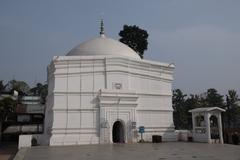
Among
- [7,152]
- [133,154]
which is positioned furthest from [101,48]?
[133,154]

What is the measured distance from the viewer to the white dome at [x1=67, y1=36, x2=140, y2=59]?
26.9 metres

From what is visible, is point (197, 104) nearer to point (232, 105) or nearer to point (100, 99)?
point (232, 105)

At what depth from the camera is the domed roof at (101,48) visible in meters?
26.9

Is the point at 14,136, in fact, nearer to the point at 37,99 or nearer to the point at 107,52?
the point at 37,99

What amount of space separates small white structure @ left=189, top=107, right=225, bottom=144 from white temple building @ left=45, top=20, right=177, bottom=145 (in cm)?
239

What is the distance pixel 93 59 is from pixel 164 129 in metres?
9.74

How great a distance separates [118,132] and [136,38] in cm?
1932

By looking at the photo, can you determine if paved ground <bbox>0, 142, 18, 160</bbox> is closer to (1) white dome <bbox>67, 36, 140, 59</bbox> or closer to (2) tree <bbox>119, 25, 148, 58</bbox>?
(1) white dome <bbox>67, 36, 140, 59</bbox>

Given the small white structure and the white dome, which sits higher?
the white dome

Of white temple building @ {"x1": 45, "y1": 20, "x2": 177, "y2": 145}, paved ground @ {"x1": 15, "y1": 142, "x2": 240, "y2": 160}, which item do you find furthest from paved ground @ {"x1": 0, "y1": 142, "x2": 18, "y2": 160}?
white temple building @ {"x1": 45, "y1": 20, "x2": 177, "y2": 145}

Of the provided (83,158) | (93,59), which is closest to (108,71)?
(93,59)

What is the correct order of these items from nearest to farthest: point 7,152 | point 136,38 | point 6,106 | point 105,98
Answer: point 7,152
point 105,98
point 6,106
point 136,38

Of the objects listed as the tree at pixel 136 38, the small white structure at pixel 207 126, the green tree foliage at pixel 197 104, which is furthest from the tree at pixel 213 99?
the small white structure at pixel 207 126

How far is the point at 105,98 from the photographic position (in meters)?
23.9
